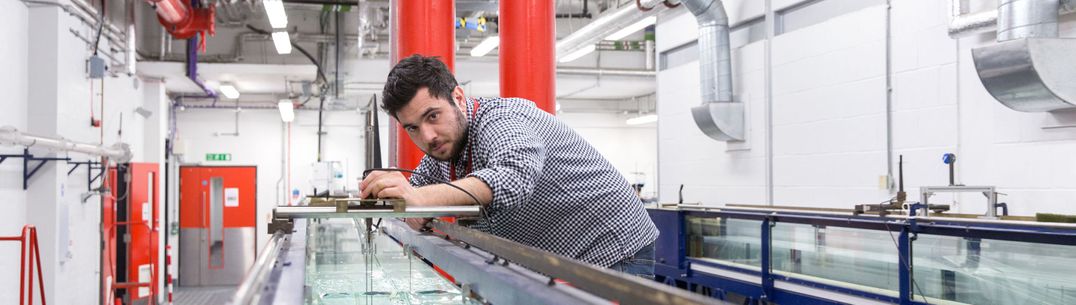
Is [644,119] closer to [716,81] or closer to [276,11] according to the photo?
[716,81]

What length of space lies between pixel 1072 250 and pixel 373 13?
8.34m

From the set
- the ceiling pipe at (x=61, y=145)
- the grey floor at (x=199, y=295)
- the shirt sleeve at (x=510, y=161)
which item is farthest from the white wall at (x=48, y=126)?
the shirt sleeve at (x=510, y=161)

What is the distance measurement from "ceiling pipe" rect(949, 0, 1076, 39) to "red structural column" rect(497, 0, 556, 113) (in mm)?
2555

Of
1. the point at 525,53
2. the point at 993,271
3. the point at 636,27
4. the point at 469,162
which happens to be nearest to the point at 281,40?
the point at 636,27

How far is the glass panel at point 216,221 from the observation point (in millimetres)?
13320

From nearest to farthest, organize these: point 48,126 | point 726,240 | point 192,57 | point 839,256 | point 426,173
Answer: point 426,173
point 839,256
point 726,240
point 48,126
point 192,57

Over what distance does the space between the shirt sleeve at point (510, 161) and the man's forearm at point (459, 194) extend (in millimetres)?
14

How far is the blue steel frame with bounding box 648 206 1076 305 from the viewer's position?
3.66 meters

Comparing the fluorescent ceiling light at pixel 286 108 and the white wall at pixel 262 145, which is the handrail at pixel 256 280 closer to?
the fluorescent ceiling light at pixel 286 108

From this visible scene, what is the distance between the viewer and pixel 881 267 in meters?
4.63

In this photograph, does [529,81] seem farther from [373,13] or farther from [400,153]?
[373,13]

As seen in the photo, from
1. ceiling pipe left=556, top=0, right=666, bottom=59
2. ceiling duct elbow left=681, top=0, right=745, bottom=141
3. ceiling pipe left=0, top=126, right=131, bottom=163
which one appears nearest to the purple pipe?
ceiling pipe left=0, top=126, right=131, bottom=163

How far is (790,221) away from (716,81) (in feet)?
9.44

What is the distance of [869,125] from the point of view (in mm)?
6246
